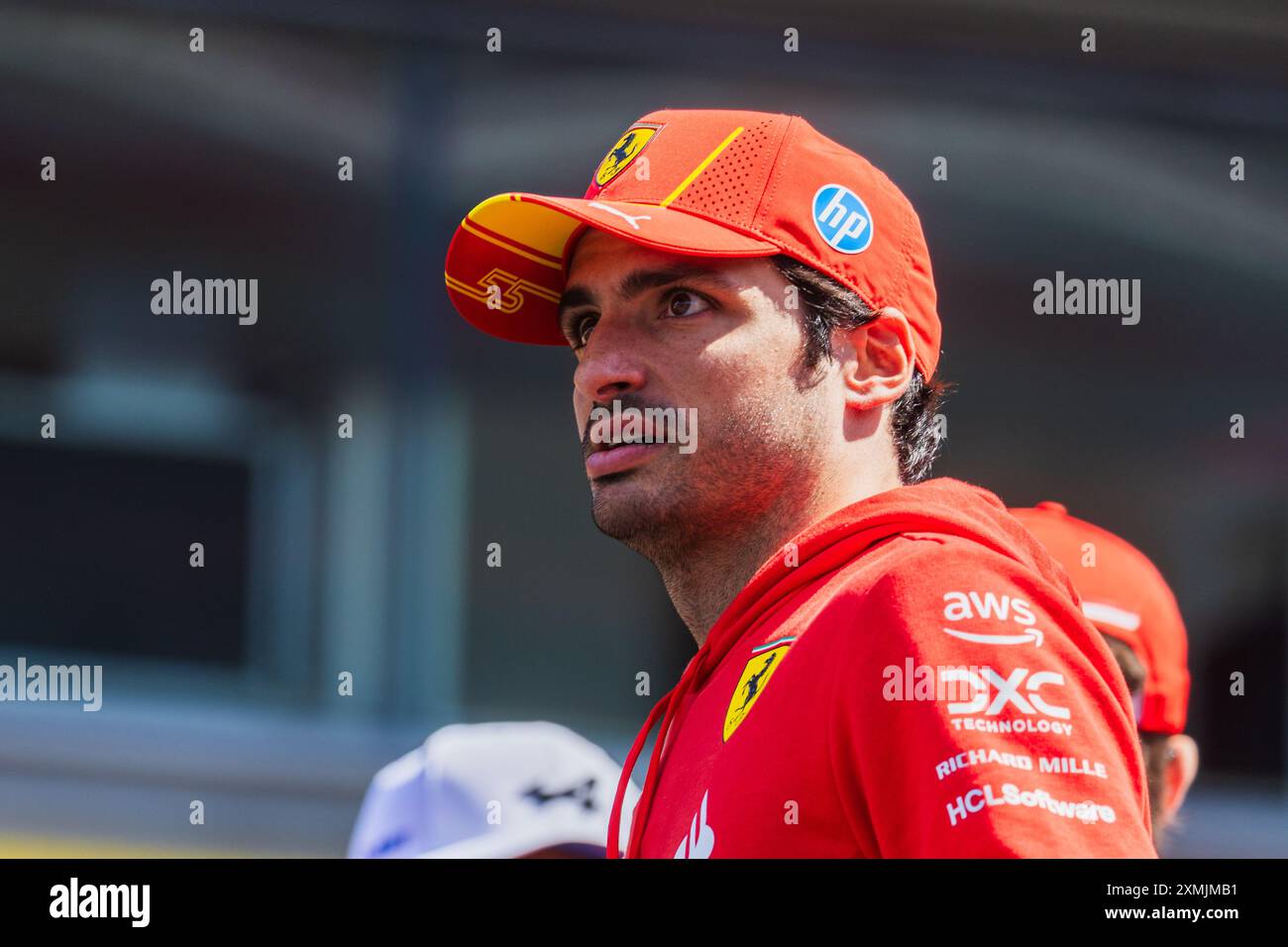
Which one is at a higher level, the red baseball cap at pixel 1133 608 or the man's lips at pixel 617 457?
the man's lips at pixel 617 457

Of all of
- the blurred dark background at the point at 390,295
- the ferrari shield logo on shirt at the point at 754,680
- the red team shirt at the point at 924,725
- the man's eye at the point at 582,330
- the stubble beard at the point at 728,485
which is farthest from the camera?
the blurred dark background at the point at 390,295

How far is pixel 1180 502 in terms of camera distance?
669cm

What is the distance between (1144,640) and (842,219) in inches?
46.4

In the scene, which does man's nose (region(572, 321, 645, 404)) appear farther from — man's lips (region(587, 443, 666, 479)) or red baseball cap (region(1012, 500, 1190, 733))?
red baseball cap (region(1012, 500, 1190, 733))

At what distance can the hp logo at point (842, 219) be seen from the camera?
78.0 inches

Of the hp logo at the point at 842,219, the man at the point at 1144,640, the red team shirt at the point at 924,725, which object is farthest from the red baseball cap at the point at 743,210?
the man at the point at 1144,640

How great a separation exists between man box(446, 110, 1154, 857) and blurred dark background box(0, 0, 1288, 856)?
364cm

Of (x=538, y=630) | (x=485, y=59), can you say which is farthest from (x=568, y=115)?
(x=538, y=630)

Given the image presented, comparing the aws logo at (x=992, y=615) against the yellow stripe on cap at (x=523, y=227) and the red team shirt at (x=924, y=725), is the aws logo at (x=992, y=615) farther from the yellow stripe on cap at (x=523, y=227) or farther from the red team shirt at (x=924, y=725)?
the yellow stripe on cap at (x=523, y=227)

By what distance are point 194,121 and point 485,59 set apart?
3.77 ft

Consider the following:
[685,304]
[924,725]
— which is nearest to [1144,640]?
[685,304]

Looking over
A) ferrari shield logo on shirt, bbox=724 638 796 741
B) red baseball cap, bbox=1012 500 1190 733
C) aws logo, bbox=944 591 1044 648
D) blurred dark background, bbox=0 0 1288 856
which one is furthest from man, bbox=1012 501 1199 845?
blurred dark background, bbox=0 0 1288 856

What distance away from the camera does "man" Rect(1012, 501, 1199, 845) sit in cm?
277

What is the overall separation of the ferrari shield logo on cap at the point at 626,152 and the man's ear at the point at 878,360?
1.26 feet
